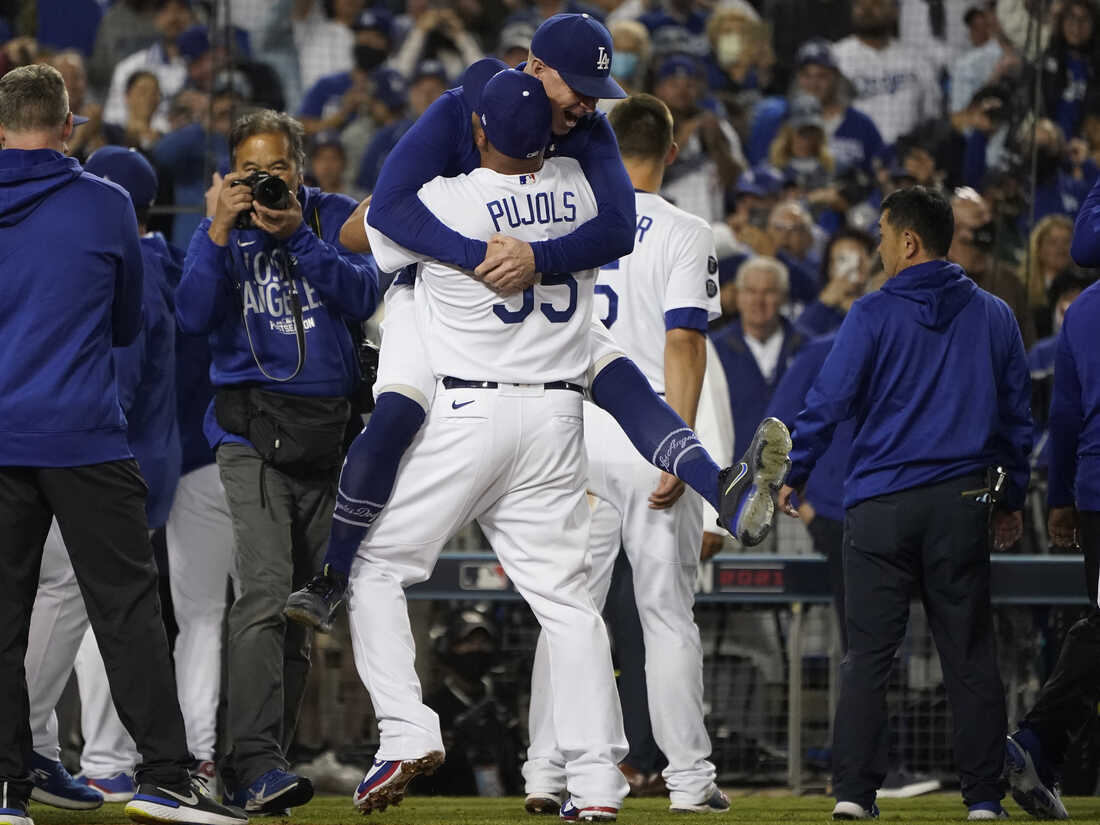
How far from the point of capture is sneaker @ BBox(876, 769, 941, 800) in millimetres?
6445

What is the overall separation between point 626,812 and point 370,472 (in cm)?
162

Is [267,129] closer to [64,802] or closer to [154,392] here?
[154,392]

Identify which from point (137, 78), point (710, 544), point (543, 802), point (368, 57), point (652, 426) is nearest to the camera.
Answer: point (652, 426)

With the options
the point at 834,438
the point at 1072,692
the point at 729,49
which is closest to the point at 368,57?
the point at 729,49

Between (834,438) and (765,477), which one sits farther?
(834,438)

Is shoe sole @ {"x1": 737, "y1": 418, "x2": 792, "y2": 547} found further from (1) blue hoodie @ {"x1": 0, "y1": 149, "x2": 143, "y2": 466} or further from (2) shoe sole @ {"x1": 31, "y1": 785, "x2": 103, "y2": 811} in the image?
(2) shoe sole @ {"x1": 31, "y1": 785, "x2": 103, "y2": 811}

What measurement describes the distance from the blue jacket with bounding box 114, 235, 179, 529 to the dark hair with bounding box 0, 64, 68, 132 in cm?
127

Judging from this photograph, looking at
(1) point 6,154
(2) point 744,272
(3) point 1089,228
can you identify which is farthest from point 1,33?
(3) point 1089,228

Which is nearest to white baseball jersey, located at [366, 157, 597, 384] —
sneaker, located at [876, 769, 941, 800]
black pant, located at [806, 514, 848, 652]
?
black pant, located at [806, 514, 848, 652]

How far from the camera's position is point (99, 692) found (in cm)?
566

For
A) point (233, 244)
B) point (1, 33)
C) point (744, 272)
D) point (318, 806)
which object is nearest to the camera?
point (233, 244)

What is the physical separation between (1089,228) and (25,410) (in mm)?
3188

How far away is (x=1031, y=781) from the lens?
5078 mm

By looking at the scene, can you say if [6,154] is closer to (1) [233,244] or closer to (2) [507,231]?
(1) [233,244]
